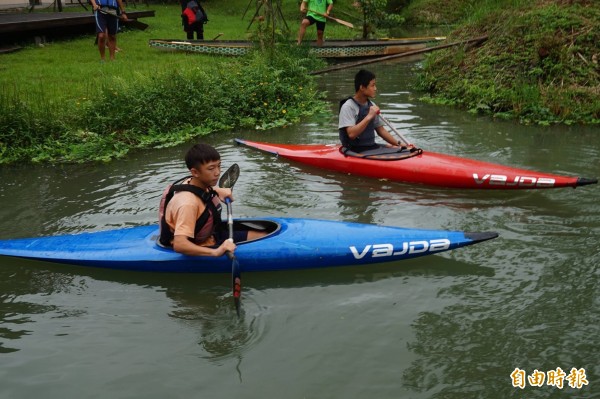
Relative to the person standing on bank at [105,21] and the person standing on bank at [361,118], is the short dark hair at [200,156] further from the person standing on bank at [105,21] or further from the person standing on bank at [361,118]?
the person standing on bank at [105,21]

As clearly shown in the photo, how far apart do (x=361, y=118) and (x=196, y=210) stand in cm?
335

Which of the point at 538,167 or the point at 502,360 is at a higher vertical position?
the point at 538,167

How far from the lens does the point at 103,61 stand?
13.2m

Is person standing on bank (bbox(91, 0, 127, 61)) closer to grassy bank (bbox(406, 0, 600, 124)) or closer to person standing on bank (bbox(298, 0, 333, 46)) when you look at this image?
person standing on bank (bbox(298, 0, 333, 46))

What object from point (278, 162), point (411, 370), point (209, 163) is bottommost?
point (411, 370)

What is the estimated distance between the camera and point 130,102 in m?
9.48

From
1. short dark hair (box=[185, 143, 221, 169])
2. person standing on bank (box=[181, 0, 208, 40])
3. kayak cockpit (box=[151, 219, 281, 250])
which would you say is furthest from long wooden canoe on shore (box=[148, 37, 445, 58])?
short dark hair (box=[185, 143, 221, 169])

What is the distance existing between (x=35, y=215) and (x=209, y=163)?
2.99 meters

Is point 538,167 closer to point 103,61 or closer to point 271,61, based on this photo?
point 271,61

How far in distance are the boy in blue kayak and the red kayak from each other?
9.50ft

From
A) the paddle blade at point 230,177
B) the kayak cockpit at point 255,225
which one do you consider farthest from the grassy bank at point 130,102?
the kayak cockpit at point 255,225

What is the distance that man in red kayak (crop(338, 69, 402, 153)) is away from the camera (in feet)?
24.2

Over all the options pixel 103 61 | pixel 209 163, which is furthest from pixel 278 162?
pixel 103 61

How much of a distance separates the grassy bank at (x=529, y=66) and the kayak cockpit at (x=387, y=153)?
346cm
